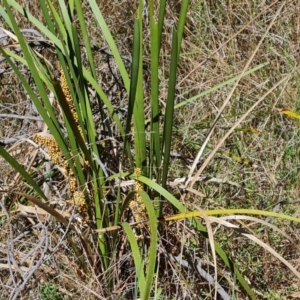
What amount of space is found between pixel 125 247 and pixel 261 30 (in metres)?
1.41

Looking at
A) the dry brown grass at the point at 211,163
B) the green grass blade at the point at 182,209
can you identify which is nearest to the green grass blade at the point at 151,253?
the green grass blade at the point at 182,209

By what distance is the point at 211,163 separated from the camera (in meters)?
2.02

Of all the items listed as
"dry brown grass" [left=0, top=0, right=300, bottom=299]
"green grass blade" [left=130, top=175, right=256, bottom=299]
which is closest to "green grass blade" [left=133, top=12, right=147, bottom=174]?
"green grass blade" [left=130, top=175, right=256, bottom=299]

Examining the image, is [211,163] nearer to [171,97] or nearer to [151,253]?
[171,97]

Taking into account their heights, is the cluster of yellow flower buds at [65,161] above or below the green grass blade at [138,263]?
above

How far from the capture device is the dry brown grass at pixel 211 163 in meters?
1.54

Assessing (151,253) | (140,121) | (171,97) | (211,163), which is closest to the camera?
(151,253)

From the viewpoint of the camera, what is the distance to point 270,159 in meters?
2.12

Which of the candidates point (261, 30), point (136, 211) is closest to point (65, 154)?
point (136, 211)

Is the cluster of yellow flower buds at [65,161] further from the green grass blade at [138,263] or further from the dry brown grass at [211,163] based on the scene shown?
the green grass blade at [138,263]

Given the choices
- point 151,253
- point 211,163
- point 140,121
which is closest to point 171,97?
point 140,121

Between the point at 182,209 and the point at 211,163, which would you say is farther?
the point at 211,163

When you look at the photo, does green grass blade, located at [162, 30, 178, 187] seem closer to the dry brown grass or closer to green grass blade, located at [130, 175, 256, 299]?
green grass blade, located at [130, 175, 256, 299]

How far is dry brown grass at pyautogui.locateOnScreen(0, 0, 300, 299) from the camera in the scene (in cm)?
154
